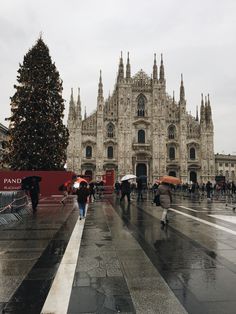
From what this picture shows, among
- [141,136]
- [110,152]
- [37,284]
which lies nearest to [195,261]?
[37,284]

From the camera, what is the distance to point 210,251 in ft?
23.4

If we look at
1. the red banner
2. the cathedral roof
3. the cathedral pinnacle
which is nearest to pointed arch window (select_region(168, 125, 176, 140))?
the cathedral roof

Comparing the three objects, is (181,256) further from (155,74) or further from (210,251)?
(155,74)

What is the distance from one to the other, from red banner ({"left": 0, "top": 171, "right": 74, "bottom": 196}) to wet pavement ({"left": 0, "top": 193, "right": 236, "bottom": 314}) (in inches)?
511

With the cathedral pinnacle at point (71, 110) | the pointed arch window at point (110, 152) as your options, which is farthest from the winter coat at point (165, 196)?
the cathedral pinnacle at point (71, 110)

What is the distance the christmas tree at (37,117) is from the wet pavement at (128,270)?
19.7 m

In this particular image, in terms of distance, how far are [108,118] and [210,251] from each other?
50000 mm

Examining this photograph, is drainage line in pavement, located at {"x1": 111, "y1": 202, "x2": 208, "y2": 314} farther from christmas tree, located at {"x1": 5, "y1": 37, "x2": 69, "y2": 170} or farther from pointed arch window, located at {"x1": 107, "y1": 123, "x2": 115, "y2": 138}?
pointed arch window, located at {"x1": 107, "y1": 123, "x2": 115, "y2": 138}

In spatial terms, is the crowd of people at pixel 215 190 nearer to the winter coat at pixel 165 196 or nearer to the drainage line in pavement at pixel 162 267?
the winter coat at pixel 165 196

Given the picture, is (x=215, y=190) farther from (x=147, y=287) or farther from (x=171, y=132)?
(x=147, y=287)

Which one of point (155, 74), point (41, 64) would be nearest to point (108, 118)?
point (155, 74)

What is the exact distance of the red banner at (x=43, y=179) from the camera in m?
22.7

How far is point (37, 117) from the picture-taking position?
98.3 feet

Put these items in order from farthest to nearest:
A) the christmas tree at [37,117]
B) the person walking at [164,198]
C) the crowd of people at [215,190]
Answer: the christmas tree at [37,117] < the crowd of people at [215,190] < the person walking at [164,198]
